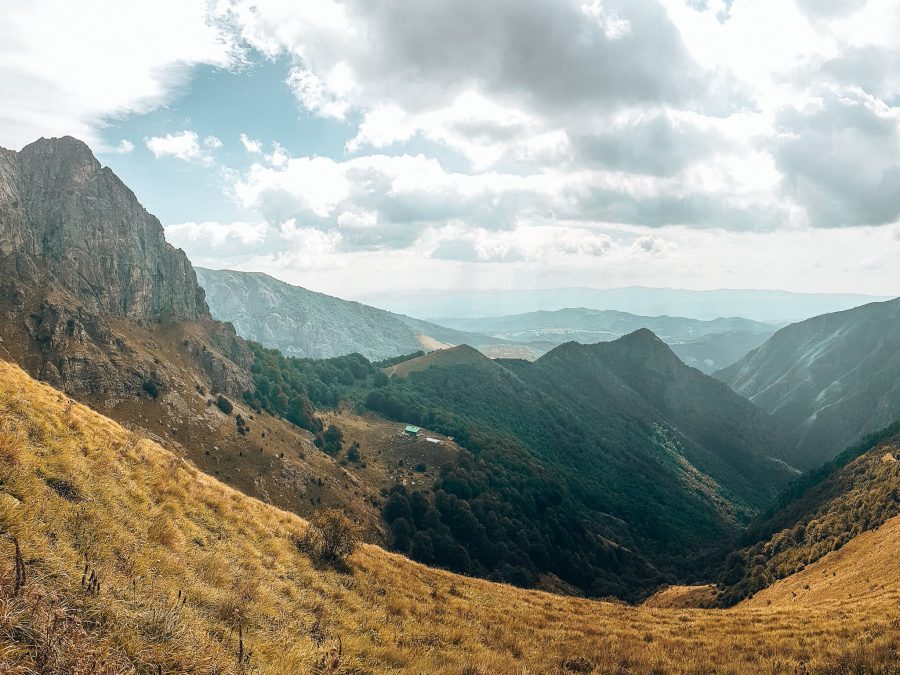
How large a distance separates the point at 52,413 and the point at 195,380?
358 feet

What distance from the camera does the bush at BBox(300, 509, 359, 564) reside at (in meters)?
20.4

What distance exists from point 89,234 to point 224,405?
66539 millimetres

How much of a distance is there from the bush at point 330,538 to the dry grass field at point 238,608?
88 cm

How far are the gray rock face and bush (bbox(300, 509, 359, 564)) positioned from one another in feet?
390

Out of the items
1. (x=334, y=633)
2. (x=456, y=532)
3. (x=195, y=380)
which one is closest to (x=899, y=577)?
(x=334, y=633)

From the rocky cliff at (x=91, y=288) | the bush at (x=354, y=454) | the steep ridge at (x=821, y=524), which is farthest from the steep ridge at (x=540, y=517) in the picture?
the rocky cliff at (x=91, y=288)

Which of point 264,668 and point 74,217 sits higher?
point 74,217

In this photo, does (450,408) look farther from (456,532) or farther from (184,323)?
(184,323)

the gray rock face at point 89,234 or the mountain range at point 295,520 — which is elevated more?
the gray rock face at point 89,234

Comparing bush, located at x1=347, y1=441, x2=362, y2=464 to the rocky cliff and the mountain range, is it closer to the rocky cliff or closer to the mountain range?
the mountain range

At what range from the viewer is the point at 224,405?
361 ft

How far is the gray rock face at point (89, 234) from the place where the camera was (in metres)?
110

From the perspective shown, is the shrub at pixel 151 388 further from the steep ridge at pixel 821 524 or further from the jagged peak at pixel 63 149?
the steep ridge at pixel 821 524

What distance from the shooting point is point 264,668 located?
9.74 m
